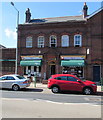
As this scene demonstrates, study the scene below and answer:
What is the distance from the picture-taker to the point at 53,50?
1916cm

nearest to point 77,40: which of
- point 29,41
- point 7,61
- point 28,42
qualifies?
point 29,41

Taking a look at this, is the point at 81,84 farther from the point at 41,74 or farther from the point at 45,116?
the point at 41,74

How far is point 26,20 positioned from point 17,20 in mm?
3886

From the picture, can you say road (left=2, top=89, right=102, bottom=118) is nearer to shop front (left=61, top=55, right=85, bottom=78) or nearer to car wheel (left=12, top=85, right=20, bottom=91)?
car wheel (left=12, top=85, right=20, bottom=91)

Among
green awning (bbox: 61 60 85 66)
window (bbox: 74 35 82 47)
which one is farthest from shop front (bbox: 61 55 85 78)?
window (bbox: 74 35 82 47)

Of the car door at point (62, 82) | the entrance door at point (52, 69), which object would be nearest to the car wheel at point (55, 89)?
the car door at point (62, 82)

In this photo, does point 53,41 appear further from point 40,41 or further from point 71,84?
point 71,84

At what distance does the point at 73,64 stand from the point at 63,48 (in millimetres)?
2834

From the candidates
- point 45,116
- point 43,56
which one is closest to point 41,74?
point 43,56

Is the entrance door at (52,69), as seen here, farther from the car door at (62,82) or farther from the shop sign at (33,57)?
the car door at (62,82)

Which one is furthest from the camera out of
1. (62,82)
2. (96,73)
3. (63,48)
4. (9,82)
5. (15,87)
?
(63,48)

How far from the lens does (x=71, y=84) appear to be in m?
11.8

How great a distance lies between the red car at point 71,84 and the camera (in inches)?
456

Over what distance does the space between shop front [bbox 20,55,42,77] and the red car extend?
6986 millimetres
